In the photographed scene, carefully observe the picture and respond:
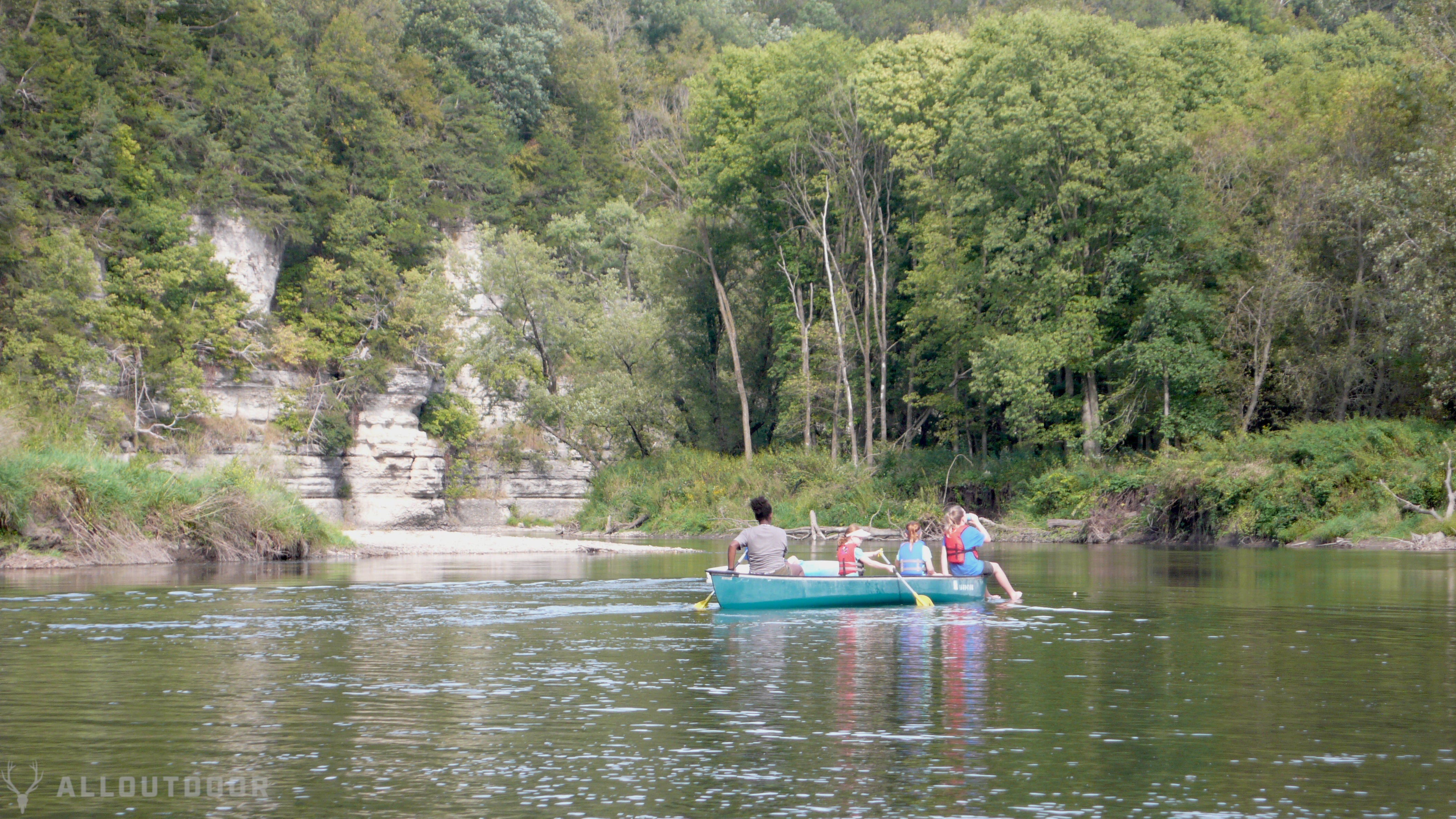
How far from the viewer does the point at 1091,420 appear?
43.7 m

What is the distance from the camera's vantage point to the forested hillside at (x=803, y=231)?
132 feet

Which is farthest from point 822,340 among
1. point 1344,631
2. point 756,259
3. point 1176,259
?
point 1344,631

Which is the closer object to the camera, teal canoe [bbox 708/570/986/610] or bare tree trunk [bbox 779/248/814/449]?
teal canoe [bbox 708/570/986/610]

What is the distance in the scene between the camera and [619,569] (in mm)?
28469

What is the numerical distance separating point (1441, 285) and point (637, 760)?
105 ft

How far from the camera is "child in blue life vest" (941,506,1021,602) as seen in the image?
20141 millimetres

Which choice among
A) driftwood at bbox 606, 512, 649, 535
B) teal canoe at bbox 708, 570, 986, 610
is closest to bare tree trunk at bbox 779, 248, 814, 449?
driftwood at bbox 606, 512, 649, 535

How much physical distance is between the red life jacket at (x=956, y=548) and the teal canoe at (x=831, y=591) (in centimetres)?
71

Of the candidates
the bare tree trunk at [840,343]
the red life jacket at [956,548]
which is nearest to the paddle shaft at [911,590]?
the red life jacket at [956,548]

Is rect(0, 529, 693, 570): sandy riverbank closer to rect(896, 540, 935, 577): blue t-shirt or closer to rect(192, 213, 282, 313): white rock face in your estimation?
rect(192, 213, 282, 313): white rock face

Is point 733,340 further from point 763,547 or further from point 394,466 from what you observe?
point 763,547

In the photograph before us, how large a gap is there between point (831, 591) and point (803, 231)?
35872mm

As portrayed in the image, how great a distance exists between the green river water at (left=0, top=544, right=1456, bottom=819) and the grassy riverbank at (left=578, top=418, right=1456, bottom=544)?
16.0 m

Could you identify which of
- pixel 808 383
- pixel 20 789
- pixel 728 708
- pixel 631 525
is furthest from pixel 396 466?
pixel 20 789
